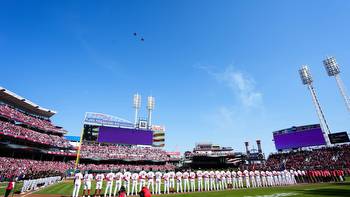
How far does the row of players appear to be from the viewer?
17344 millimetres

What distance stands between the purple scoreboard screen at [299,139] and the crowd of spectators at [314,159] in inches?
103

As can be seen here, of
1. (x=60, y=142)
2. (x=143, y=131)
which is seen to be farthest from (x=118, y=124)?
(x=60, y=142)

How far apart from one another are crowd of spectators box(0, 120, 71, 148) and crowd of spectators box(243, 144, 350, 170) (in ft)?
183

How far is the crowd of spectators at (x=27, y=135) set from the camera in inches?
1603

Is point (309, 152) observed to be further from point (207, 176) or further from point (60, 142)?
point (60, 142)

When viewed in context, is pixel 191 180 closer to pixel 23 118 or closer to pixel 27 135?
pixel 27 135

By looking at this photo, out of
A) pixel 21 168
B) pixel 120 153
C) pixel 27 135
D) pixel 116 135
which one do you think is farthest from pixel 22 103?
pixel 120 153

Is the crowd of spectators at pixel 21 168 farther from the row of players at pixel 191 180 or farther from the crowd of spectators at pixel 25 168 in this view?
the row of players at pixel 191 180

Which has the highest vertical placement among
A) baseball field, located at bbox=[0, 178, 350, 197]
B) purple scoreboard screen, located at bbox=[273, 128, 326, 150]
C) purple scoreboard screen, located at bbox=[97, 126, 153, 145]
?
purple scoreboard screen, located at bbox=[97, 126, 153, 145]

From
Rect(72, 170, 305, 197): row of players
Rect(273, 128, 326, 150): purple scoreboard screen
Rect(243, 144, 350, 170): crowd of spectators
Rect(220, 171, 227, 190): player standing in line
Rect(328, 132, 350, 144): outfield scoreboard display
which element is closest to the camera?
Rect(72, 170, 305, 197): row of players

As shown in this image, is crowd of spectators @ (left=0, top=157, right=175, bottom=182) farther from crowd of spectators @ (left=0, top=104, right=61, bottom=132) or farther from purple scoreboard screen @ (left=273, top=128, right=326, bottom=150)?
purple scoreboard screen @ (left=273, top=128, right=326, bottom=150)

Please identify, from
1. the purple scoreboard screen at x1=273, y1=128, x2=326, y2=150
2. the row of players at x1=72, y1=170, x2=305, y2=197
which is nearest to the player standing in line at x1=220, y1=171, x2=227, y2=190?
the row of players at x1=72, y1=170, x2=305, y2=197

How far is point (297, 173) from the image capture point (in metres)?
27.5

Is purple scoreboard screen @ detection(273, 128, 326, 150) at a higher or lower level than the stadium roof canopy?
lower
